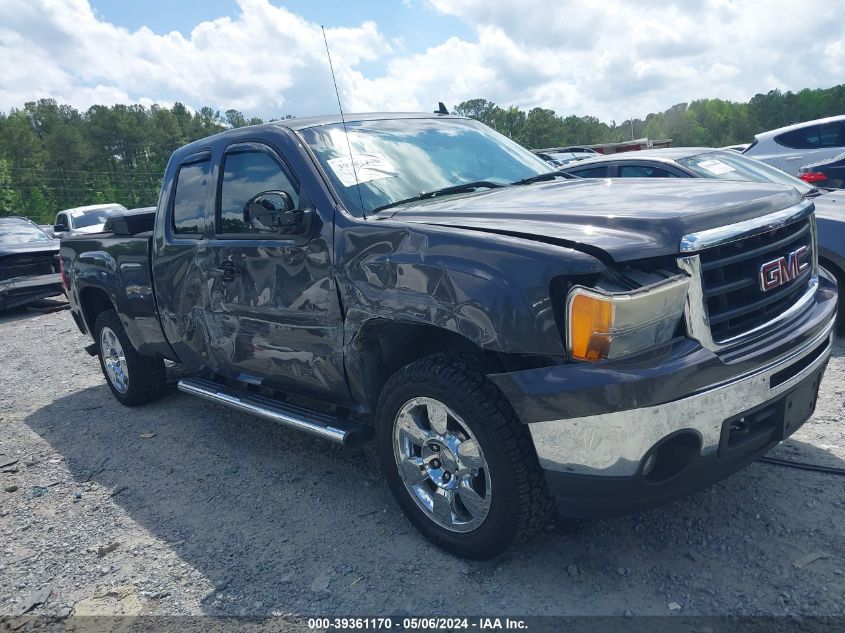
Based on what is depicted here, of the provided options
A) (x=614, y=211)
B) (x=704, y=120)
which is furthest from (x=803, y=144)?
(x=704, y=120)

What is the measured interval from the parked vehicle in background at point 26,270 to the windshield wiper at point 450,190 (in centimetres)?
981

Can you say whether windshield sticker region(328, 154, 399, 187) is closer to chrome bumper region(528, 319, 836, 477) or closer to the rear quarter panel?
chrome bumper region(528, 319, 836, 477)

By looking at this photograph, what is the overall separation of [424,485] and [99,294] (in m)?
3.98

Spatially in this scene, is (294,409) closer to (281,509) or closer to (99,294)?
(281,509)

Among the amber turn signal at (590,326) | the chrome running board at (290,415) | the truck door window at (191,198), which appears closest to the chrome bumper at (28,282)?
the truck door window at (191,198)

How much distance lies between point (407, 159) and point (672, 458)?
2.06 m

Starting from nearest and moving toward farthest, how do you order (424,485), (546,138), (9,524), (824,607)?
(824,607)
(424,485)
(9,524)
(546,138)

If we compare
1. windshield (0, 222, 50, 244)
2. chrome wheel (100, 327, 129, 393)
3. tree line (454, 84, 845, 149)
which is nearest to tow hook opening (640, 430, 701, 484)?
chrome wheel (100, 327, 129, 393)

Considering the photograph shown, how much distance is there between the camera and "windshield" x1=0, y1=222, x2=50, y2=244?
11722 mm

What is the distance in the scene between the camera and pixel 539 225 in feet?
8.74

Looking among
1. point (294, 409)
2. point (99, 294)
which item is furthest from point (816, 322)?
point (99, 294)

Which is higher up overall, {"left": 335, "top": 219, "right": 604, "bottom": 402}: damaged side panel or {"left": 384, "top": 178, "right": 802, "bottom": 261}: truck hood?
{"left": 384, "top": 178, "right": 802, "bottom": 261}: truck hood

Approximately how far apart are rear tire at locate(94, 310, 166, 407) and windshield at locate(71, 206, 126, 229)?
12.7 meters

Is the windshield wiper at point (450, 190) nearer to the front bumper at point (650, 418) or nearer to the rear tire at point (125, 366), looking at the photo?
the front bumper at point (650, 418)
